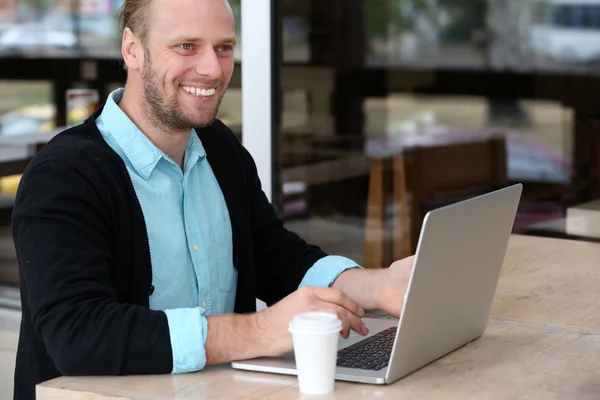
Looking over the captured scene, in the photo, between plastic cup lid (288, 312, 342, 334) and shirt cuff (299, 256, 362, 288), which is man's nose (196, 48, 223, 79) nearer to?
shirt cuff (299, 256, 362, 288)

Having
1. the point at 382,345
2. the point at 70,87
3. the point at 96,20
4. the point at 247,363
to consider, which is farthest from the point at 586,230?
the point at 70,87

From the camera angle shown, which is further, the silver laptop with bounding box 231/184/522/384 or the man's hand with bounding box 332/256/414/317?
the man's hand with bounding box 332/256/414/317

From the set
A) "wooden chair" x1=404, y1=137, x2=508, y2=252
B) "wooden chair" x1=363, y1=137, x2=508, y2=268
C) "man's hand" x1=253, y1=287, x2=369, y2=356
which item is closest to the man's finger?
"man's hand" x1=253, y1=287, x2=369, y2=356

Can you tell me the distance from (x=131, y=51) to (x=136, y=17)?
2.3 inches

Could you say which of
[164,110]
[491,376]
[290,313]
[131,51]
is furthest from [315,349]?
[131,51]

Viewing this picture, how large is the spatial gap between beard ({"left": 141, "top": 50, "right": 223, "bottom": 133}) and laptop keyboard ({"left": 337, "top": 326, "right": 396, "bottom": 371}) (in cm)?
47

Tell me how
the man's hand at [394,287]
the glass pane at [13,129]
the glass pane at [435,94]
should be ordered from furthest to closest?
1. the glass pane at [435,94]
2. the glass pane at [13,129]
3. the man's hand at [394,287]

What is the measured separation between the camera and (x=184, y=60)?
181 centimetres

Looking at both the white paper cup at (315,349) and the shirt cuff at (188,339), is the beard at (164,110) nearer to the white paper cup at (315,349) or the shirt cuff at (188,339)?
the shirt cuff at (188,339)

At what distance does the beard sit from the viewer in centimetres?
182

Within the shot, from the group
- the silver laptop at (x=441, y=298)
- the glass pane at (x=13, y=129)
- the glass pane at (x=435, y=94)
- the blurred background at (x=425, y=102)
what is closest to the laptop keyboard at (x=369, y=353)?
the silver laptop at (x=441, y=298)

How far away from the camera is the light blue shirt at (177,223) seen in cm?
180

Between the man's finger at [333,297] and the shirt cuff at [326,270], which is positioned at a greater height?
the man's finger at [333,297]

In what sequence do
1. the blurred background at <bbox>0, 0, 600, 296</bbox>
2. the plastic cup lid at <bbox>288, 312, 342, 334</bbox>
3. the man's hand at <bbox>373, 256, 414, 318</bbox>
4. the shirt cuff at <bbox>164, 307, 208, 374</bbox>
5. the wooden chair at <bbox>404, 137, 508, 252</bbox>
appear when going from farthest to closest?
the blurred background at <bbox>0, 0, 600, 296</bbox>, the wooden chair at <bbox>404, 137, 508, 252</bbox>, the man's hand at <bbox>373, 256, 414, 318</bbox>, the shirt cuff at <bbox>164, 307, 208, 374</bbox>, the plastic cup lid at <bbox>288, 312, 342, 334</bbox>
